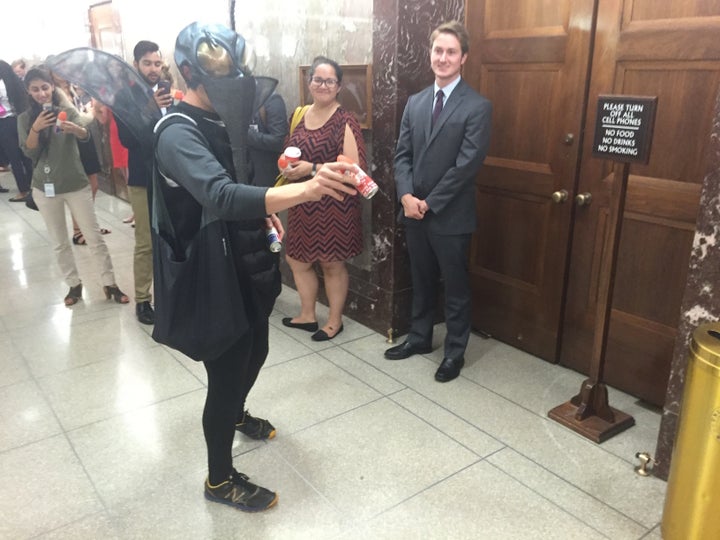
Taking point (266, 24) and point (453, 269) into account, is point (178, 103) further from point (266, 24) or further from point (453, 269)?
point (266, 24)

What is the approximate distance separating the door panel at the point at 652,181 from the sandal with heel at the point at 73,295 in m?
3.08

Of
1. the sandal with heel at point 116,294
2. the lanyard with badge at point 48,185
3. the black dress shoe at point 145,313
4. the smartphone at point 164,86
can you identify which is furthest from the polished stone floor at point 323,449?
the smartphone at point 164,86

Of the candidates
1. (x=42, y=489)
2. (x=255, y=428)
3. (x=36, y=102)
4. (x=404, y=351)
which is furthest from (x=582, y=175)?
(x=36, y=102)

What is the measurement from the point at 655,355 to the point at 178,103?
7.08ft

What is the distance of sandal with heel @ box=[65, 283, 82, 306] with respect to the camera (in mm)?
3766

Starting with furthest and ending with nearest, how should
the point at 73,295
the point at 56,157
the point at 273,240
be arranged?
the point at 73,295, the point at 56,157, the point at 273,240

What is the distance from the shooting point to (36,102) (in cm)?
339

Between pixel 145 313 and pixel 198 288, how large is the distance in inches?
83.9

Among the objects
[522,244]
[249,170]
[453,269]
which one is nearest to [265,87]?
[249,170]

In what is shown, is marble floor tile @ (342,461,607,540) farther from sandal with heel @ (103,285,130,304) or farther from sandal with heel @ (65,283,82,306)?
sandal with heel @ (65,283,82,306)

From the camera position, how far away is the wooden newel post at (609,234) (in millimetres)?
1994

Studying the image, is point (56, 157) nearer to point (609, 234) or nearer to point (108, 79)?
point (108, 79)

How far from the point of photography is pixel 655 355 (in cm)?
249

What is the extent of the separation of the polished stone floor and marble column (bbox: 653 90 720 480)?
37 centimetres
